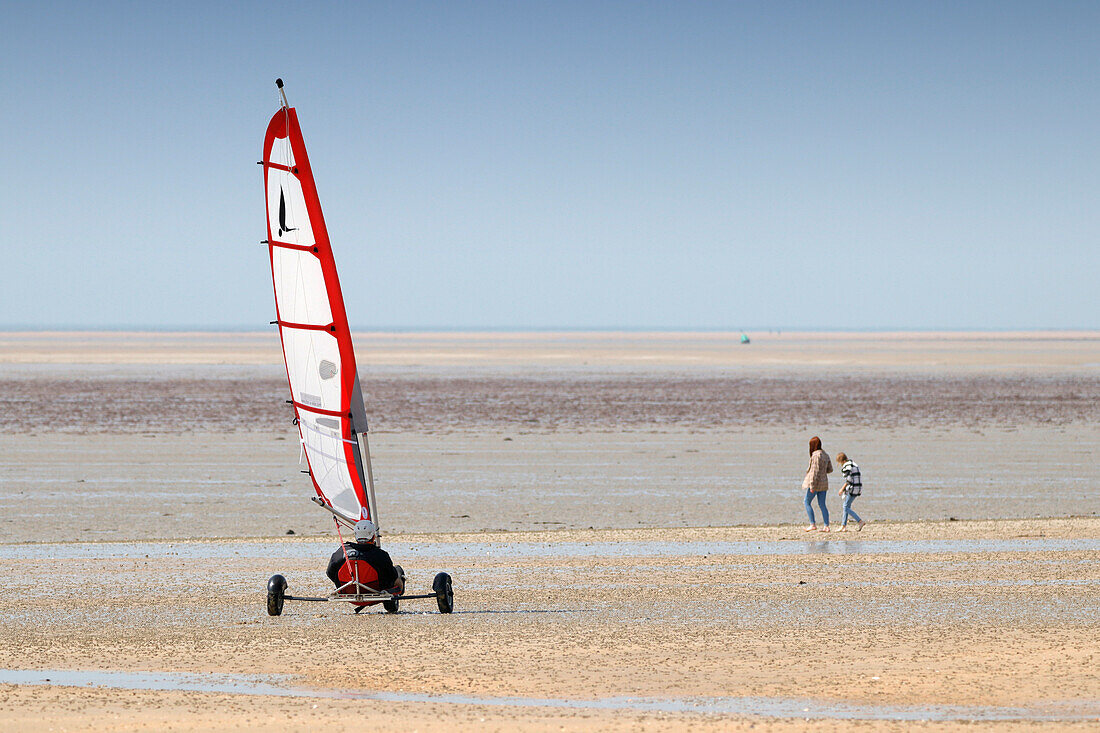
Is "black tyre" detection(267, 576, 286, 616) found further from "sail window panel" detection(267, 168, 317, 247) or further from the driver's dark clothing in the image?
"sail window panel" detection(267, 168, 317, 247)

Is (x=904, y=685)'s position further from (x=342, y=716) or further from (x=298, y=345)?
(x=298, y=345)

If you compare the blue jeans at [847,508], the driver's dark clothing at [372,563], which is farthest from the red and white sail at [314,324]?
the blue jeans at [847,508]

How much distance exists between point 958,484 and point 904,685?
1592 cm

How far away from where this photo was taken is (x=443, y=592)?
1215cm

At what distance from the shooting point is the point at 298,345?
12.6 meters

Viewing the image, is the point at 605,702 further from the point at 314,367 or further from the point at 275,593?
the point at 314,367

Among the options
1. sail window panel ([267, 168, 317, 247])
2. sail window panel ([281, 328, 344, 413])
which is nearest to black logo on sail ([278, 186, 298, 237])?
sail window panel ([267, 168, 317, 247])

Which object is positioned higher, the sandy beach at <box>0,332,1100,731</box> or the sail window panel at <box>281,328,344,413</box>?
the sail window panel at <box>281,328,344,413</box>

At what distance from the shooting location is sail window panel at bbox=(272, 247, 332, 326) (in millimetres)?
12352

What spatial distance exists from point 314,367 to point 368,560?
6.66 feet

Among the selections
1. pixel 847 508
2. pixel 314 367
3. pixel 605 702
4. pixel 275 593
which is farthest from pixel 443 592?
pixel 847 508

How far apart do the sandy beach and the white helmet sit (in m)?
0.81

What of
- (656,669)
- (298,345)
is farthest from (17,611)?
(656,669)

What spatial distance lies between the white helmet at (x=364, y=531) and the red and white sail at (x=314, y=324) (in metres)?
0.09
